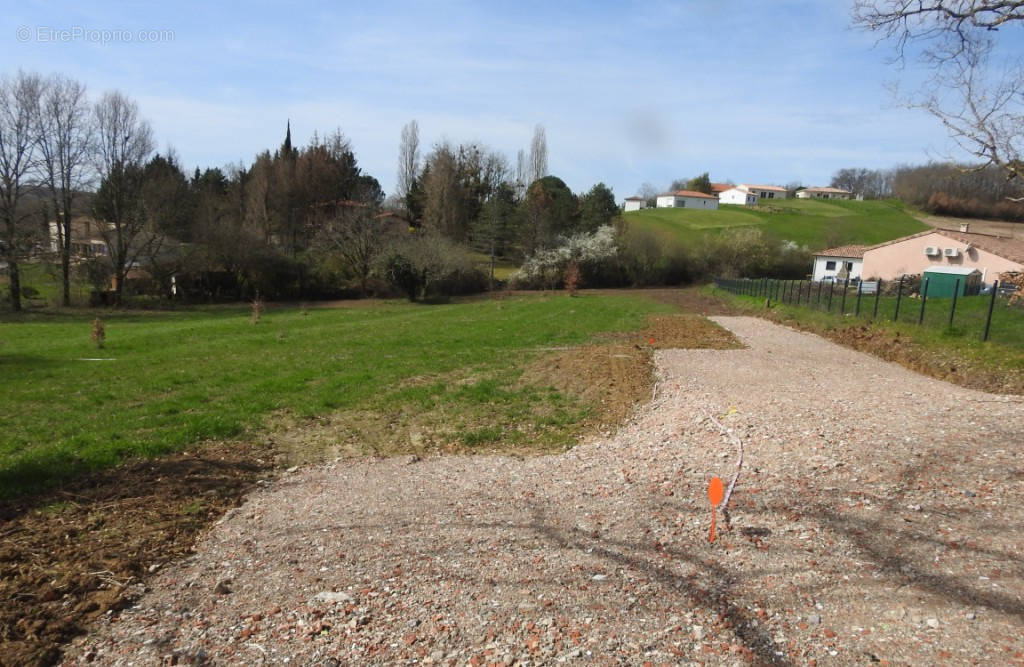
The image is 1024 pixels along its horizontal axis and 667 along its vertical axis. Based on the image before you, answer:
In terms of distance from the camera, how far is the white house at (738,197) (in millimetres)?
110819

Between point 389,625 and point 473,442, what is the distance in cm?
467

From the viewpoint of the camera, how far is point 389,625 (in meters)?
3.79

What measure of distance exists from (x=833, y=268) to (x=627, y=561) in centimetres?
6304

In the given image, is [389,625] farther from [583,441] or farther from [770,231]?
[770,231]

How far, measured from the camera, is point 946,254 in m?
43.8

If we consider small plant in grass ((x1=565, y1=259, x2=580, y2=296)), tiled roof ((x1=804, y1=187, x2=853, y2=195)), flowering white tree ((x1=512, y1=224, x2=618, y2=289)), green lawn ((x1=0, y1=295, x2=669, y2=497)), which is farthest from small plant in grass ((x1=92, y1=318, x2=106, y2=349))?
tiled roof ((x1=804, y1=187, x2=853, y2=195))

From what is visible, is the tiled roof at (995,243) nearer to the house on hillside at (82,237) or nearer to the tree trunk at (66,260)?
the tree trunk at (66,260)

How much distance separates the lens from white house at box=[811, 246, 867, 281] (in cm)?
5669

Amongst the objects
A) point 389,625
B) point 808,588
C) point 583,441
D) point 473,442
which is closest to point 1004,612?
point 808,588

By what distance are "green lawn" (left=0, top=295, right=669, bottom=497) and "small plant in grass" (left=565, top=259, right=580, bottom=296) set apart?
75.2ft

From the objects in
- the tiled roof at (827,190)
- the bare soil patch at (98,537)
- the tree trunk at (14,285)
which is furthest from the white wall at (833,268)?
the tiled roof at (827,190)

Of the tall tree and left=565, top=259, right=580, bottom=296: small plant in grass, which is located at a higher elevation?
the tall tree

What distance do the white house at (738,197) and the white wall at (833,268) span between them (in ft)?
175

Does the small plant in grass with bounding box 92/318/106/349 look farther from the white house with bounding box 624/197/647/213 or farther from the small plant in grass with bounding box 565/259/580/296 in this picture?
the white house with bounding box 624/197/647/213
